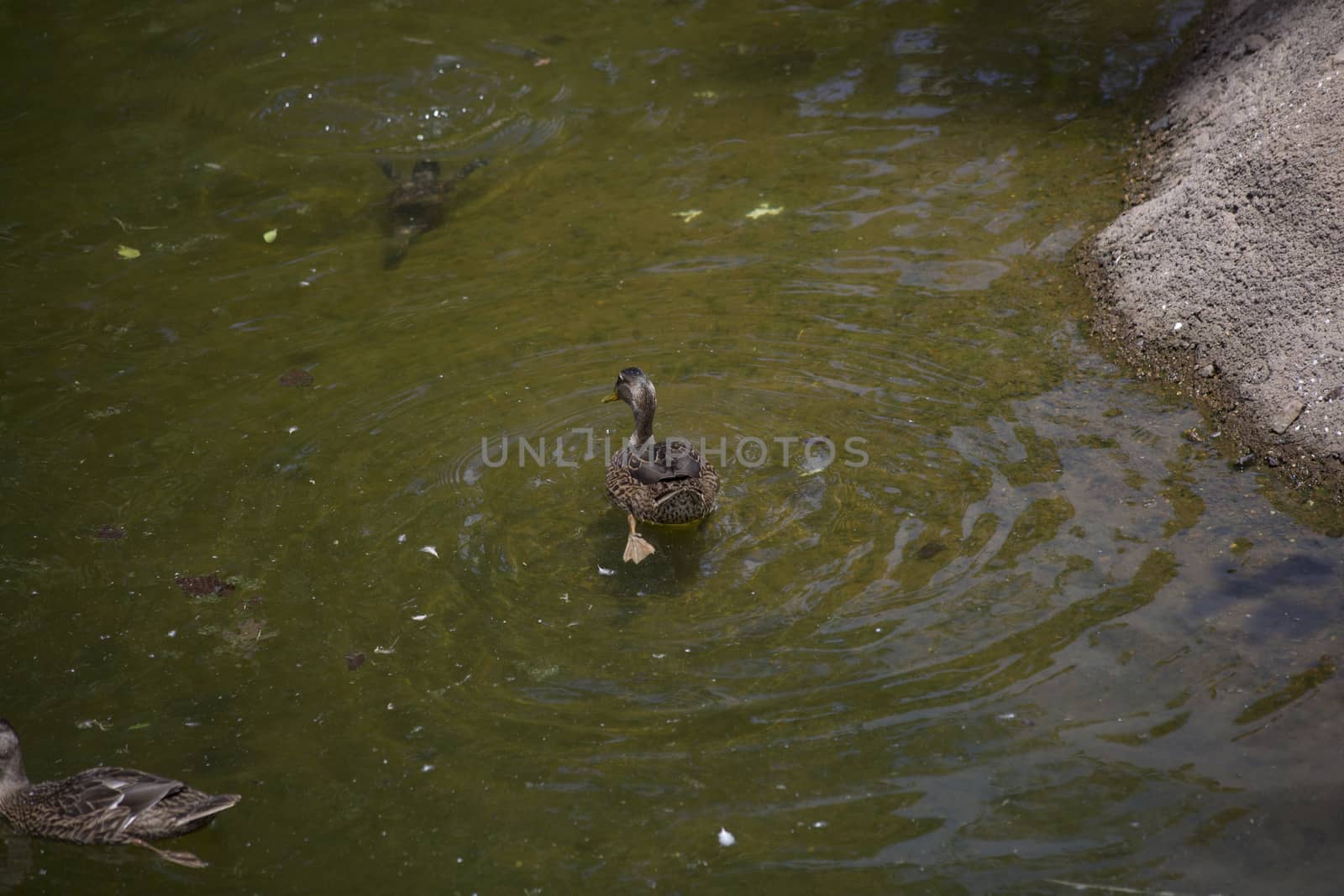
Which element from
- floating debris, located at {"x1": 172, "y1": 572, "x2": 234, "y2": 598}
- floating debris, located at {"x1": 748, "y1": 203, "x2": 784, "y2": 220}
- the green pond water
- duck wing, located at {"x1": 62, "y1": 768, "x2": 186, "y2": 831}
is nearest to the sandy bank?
the green pond water

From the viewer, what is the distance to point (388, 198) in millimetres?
9898

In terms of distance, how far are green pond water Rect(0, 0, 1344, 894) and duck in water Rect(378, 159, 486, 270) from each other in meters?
0.15

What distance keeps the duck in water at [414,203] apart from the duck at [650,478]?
3.21m

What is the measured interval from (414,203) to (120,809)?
614cm

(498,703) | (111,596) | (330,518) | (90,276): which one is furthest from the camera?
(90,276)

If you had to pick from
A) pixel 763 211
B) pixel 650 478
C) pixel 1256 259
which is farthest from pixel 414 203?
pixel 1256 259

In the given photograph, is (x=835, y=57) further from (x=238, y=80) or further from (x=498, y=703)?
(x=498, y=703)

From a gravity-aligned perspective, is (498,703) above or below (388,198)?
below

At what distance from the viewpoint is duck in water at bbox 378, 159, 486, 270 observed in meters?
9.38

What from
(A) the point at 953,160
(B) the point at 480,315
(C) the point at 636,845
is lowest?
(C) the point at 636,845

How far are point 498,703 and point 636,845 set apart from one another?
105 cm

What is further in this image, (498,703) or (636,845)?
(498,703)

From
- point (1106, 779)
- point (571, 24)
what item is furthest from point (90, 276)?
point (1106, 779)

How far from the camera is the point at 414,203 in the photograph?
974 cm
